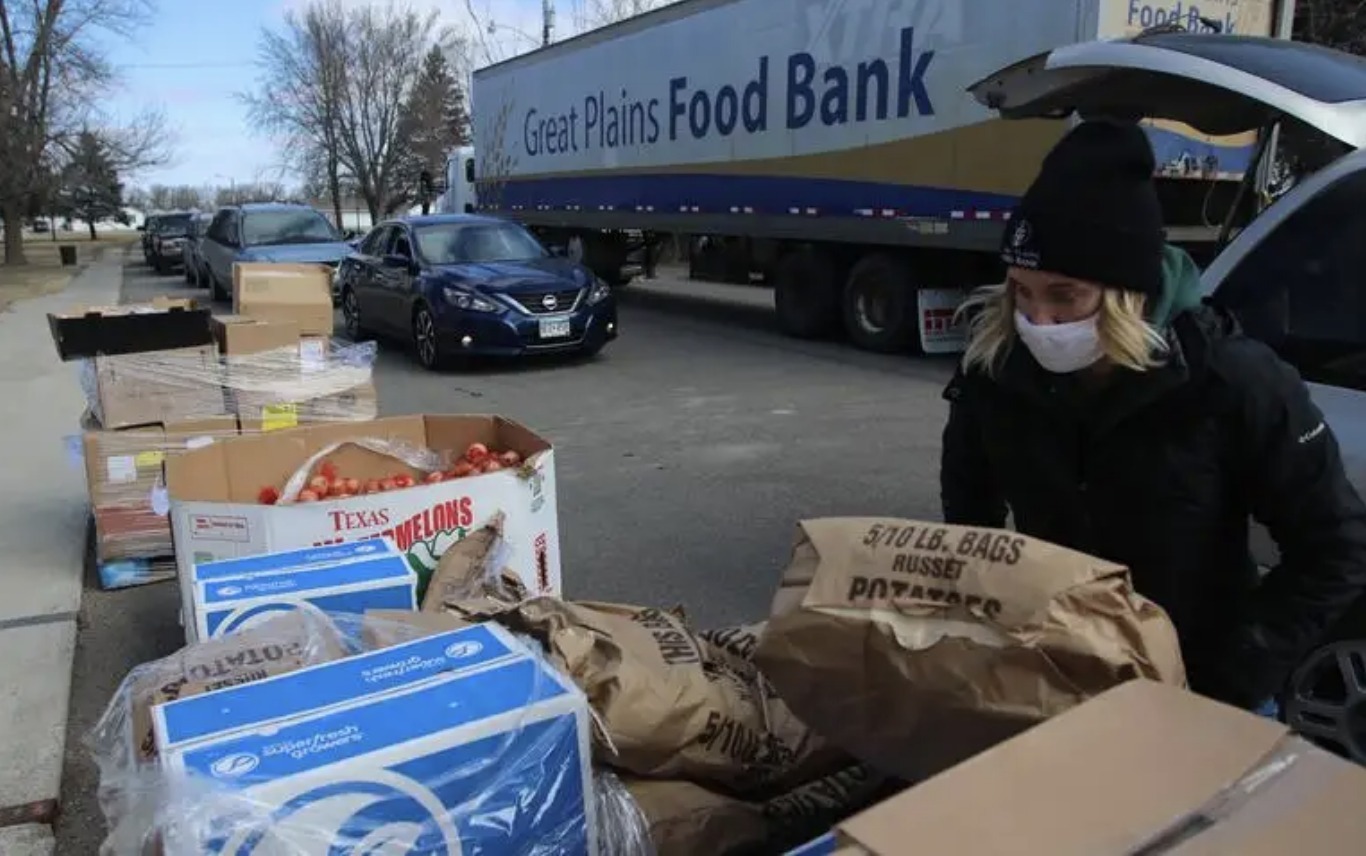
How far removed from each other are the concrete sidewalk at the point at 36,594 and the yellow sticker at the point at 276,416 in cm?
112

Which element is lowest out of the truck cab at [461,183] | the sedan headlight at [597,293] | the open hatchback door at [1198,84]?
the sedan headlight at [597,293]

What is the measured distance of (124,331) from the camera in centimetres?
530

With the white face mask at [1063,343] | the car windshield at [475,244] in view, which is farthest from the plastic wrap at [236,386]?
the car windshield at [475,244]

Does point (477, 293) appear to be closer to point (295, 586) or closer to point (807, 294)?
point (807, 294)

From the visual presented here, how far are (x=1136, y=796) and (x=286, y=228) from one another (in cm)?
1782

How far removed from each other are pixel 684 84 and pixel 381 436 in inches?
454

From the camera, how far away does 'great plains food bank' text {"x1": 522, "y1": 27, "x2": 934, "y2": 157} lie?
10.9 m

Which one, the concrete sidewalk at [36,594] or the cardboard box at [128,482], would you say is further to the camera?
the cardboard box at [128,482]

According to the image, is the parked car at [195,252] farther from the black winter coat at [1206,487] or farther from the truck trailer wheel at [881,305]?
the black winter coat at [1206,487]

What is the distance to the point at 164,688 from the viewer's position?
1729 mm

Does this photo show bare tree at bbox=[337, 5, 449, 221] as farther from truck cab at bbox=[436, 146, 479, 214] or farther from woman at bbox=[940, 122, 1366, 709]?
woman at bbox=[940, 122, 1366, 709]

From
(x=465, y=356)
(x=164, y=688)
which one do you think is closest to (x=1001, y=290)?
(x=164, y=688)

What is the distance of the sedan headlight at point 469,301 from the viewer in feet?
36.0

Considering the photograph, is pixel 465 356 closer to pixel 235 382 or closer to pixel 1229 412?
pixel 235 382
